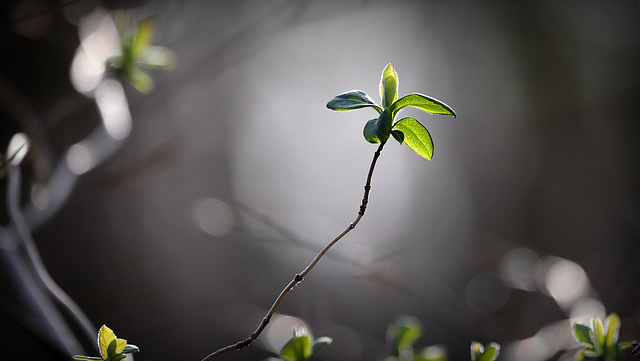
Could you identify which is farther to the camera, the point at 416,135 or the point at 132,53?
the point at 132,53

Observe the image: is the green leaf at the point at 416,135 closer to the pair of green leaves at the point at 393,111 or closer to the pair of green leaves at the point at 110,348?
the pair of green leaves at the point at 393,111

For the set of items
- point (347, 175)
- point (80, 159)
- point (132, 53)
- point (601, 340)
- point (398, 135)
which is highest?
point (347, 175)

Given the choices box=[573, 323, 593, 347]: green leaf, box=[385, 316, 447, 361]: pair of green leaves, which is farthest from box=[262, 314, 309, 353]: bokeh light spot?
box=[573, 323, 593, 347]: green leaf

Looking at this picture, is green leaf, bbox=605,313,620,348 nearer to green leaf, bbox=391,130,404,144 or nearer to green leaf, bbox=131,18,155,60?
green leaf, bbox=391,130,404,144

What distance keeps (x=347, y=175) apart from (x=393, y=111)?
1.52 metres

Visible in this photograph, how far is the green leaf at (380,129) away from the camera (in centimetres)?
36

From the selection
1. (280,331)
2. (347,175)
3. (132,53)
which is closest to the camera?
(132,53)

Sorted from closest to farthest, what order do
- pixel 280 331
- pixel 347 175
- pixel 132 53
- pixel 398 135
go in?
pixel 398 135
pixel 132 53
pixel 280 331
pixel 347 175

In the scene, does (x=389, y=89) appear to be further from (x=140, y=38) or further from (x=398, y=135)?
(x=140, y=38)

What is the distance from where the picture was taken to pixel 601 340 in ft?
1.22

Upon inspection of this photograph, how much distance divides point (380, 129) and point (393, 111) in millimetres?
27

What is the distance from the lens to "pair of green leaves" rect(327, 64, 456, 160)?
1.17 ft

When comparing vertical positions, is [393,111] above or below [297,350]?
above

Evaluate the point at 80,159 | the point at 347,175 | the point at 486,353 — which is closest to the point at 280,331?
the point at 80,159
